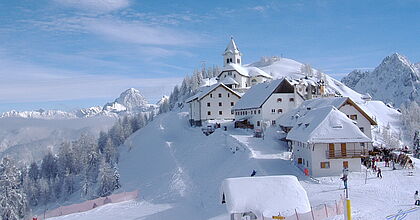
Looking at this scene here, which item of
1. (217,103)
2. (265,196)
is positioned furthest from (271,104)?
(265,196)

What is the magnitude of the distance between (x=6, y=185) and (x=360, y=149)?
54689mm

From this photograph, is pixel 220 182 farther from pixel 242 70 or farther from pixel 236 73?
pixel 242 70

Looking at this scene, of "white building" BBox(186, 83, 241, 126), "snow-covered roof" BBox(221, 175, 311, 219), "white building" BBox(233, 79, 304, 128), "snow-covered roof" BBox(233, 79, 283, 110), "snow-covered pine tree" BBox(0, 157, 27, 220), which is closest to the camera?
"snow-covered roof" BBox(221, 175, 311, 219)

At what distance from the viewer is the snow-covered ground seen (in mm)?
30750

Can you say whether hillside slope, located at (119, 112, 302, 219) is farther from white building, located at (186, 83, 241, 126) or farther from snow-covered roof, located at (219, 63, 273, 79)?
snow-covered roof, located at (219, 63, 273, 79)

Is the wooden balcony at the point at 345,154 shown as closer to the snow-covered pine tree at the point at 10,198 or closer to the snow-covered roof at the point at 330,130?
the snow-covered roof at the point at 330,130

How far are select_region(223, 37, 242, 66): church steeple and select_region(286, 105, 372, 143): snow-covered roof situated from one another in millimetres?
88378

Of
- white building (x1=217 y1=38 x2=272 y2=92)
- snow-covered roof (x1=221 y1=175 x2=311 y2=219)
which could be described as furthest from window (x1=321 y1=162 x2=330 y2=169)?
white building (x1=217 y1=38 x2=272 y2=92)

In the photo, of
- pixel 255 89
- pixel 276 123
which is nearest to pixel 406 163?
pixel 276 123

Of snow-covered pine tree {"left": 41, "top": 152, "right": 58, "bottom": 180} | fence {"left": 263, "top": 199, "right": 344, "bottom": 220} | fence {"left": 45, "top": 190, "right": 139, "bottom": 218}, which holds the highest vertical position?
fence {"left": 263, "top": 199, "right": 344, "bottom": 220}

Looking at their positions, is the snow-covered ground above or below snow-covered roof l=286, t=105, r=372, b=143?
below

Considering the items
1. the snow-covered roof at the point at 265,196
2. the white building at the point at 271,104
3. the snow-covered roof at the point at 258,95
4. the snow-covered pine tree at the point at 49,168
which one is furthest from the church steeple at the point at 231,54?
the snow-covered roof at the point at 265,196

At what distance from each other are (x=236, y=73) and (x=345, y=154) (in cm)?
8116

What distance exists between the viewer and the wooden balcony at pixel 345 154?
40375 millimetres
